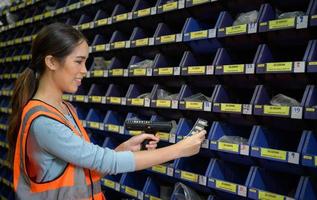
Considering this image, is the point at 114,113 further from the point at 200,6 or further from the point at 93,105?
the point at 200,6

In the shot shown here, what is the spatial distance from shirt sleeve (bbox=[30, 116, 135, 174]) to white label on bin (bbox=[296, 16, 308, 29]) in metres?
1.39

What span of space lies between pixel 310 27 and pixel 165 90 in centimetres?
147

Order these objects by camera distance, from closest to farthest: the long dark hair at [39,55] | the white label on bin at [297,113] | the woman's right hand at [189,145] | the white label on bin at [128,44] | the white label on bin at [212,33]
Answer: the long dark hair at [39,55], the woman's right hand at [189,145], the white label on bin at [297,113], the white label on bin at [212,33], the white label on bin at [128,44]

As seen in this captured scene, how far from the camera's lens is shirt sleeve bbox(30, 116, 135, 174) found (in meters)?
1.60

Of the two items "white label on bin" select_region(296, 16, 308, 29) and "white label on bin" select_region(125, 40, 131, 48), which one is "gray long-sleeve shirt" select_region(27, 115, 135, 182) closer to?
"white label on bin" select_region(296, 16, 308, 29)

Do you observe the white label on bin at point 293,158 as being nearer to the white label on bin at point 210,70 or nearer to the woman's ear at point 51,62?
the white label on bin at point 210,70

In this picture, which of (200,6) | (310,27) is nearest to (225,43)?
(200,6)

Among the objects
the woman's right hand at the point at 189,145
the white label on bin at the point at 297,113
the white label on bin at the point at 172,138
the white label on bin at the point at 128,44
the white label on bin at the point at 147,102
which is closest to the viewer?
the woman's right hand at the point at 189,145

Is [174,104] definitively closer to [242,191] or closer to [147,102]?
[147,102]

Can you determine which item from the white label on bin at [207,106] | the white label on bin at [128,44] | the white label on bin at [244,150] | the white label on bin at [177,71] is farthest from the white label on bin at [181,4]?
the white label on bin at [244,150]

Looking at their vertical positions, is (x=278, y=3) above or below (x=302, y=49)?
above

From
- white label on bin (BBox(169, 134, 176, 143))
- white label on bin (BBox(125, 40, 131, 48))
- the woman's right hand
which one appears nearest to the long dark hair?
the woman's right hand

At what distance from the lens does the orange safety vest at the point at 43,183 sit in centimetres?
165

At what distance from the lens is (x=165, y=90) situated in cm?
338
